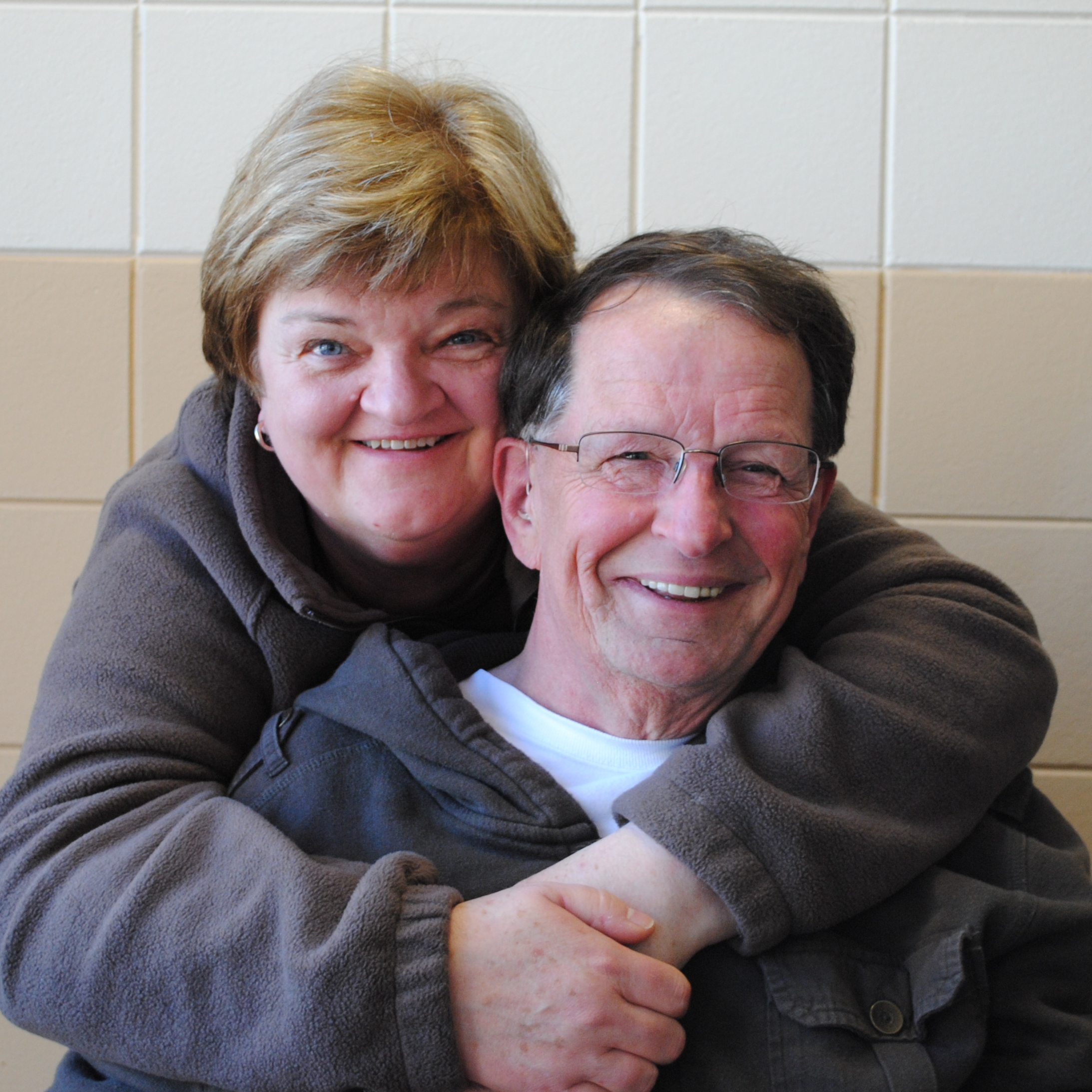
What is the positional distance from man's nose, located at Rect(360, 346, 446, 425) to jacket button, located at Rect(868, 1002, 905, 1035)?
91 centimetres

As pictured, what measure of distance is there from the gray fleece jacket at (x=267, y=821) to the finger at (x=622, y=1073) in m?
0.16

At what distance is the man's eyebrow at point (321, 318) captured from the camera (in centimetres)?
138

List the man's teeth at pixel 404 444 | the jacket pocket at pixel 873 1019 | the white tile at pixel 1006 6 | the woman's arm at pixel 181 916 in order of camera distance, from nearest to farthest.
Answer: the woman's arm at pixel 181 916
the jacket pocket at pixel 873 1019
the man's teeth at pixel 404 444
the white tile at pixel 1006 6

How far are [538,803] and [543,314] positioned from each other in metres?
0.65

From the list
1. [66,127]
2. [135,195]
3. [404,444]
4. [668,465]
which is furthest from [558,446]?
[66,127]

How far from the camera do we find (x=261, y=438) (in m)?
1.56

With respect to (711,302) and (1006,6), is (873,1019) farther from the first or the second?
(1006,6)

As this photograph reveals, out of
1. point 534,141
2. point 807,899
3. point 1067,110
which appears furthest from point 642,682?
point 1067,110

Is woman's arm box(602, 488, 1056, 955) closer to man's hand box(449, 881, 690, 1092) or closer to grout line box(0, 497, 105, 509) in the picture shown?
man's hand box(449, 881, 690, 1092)

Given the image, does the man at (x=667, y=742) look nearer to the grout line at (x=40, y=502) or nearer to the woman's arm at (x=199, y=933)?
the woman's arm at (x=199, y=933)

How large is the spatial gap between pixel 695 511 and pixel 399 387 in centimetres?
44

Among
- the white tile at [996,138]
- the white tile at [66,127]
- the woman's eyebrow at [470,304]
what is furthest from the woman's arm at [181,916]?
the white tile at [996,138]

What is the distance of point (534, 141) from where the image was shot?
158cm

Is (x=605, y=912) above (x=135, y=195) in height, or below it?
below
